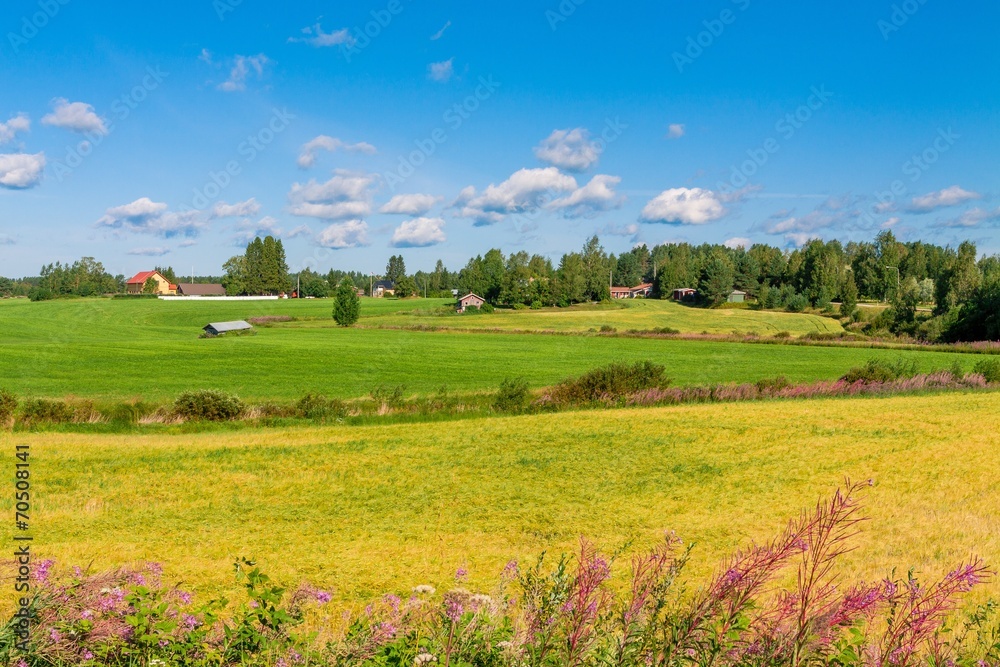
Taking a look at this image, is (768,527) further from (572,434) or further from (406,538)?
(572,434)

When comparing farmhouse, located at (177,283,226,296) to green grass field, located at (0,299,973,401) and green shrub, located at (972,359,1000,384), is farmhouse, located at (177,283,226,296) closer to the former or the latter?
green grass field, located at (0,299,973,401)

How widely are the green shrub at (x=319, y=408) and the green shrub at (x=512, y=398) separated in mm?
6205

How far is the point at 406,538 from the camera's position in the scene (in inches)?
403

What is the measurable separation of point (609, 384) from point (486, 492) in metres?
16.8

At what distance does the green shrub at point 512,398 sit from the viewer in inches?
1067

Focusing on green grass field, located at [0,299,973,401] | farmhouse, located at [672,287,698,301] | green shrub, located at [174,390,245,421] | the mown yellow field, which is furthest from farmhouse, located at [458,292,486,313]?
the mown yellow field

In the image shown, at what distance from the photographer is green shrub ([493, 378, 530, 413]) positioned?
2711cm

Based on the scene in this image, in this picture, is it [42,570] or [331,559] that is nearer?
[42,570]

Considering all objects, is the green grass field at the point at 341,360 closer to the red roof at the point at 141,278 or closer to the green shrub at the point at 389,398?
the green shrub at the point at 389,398

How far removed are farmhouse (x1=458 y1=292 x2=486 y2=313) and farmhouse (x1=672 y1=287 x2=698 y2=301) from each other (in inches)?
1963

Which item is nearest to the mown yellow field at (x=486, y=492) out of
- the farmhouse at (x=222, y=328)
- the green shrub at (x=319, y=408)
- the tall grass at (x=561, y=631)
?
the tall grass at (x=561, y=631)

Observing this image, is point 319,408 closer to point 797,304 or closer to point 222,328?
point 222,328

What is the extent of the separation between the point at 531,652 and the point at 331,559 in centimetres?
525

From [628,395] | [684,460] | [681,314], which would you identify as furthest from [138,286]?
[684,460]
